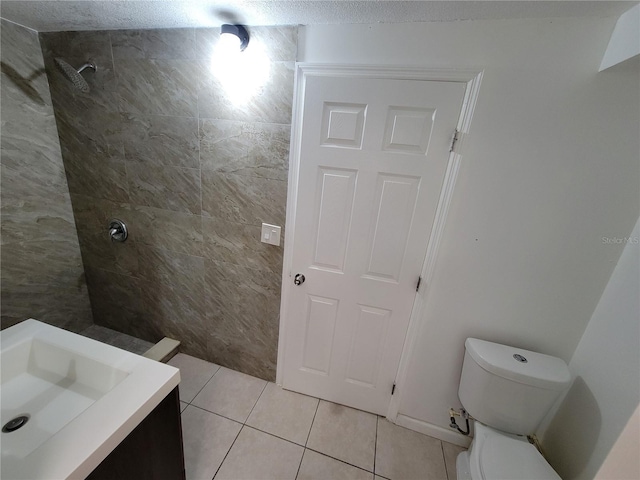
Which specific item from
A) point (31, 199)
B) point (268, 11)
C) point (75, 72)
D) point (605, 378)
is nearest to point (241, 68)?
point (268, 11)

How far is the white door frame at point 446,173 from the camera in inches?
41.6

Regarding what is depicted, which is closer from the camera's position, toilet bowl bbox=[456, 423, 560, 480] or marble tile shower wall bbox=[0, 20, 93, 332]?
toilet bowl bbox=[456, 423, 560, 480]

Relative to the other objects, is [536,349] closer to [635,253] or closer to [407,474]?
[635,253]

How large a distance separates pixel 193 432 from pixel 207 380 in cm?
36

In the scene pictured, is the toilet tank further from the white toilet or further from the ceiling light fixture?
the ceiling light fixture

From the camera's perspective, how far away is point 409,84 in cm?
109

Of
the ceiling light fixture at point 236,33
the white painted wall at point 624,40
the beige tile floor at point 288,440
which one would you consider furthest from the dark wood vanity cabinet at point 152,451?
the white painted wall at point 624,40

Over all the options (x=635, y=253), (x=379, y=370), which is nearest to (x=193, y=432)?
(x=379, y=370)

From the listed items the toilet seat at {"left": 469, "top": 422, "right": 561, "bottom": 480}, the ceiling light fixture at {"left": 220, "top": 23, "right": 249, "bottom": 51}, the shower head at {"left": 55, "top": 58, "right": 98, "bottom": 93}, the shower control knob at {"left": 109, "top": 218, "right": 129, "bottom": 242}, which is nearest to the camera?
the toilet seat at {"left": 469, "top": 422, "right": 561, "bottom": 480}

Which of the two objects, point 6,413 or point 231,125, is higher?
point 231,125

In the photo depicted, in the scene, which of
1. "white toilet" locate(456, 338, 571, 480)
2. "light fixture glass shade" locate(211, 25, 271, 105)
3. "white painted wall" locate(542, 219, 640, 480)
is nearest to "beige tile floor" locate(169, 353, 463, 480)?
"white toilet" locate(456, 338, 571, 480)

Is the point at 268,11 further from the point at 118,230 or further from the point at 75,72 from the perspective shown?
the point at 118,230

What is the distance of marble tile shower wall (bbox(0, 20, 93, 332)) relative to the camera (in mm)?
1460

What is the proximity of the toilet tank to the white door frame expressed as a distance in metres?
0.32
